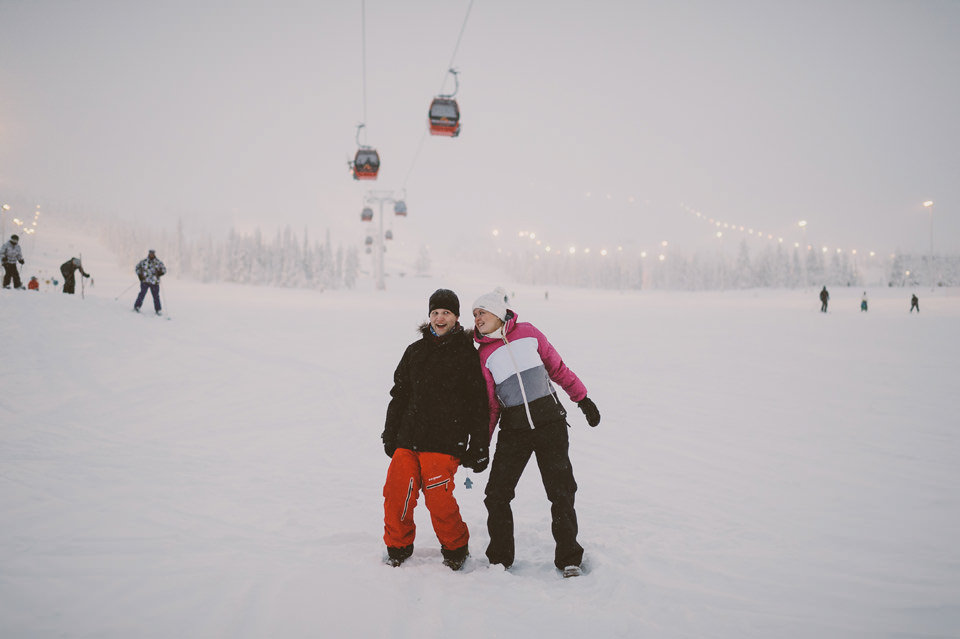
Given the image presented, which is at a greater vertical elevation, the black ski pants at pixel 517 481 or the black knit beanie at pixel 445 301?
the black knit beanie at pixel 445 301

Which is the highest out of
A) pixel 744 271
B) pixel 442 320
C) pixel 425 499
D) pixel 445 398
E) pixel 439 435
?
pixel 744 271

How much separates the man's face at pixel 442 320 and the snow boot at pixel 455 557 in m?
1.59

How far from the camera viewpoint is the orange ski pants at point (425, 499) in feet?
10.7

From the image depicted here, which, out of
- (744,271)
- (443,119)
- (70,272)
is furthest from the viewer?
(744,271)

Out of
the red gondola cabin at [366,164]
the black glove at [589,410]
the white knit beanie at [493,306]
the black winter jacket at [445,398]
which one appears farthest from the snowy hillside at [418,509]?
the red gondola cabin at [366,164]

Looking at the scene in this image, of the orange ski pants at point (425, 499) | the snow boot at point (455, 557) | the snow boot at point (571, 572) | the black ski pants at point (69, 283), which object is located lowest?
the snow boot at point (571, 572)

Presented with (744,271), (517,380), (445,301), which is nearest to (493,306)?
(445,301)

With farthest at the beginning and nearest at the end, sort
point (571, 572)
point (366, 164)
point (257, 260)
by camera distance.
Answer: point (257, 260), point (366, 164), point (571, 572)

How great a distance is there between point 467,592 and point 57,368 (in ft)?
30.2

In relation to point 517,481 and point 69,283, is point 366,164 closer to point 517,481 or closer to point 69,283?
point 69,283

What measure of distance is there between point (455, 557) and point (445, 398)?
115cm

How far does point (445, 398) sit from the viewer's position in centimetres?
332

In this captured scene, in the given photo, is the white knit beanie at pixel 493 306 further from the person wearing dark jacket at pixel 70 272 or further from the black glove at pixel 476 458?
the person wearing dark jacket at pixel 70 272

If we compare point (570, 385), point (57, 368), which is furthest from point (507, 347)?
point (57, 368)
